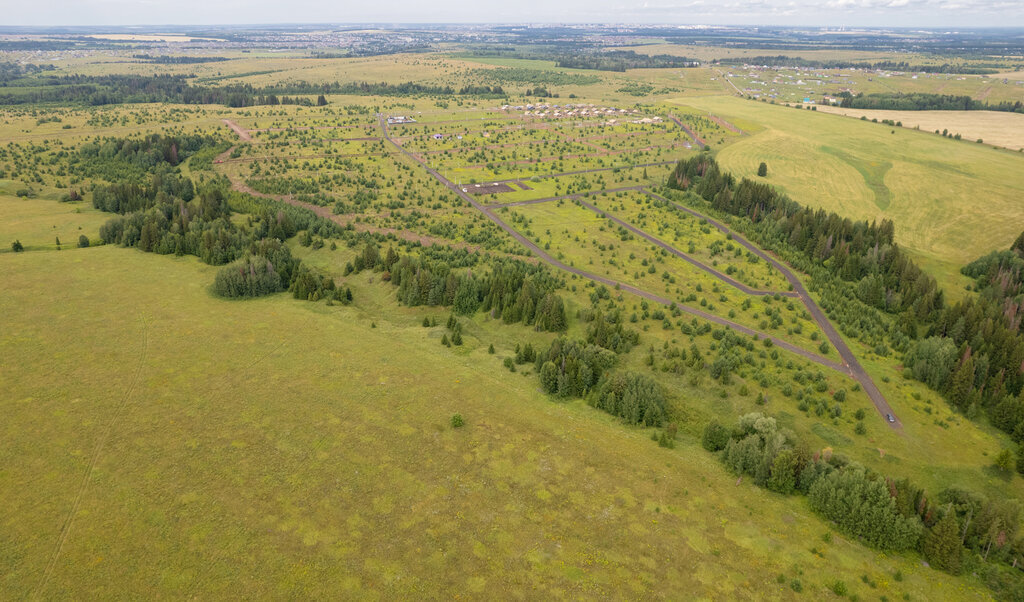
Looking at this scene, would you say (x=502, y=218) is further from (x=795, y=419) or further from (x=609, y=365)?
(x=795, y=419)

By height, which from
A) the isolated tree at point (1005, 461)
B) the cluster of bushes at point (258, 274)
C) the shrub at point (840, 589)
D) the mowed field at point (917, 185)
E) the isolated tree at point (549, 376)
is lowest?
the shrub at point (840, 589)

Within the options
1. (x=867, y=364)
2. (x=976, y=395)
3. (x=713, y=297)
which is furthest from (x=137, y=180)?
(x=976, y=395)

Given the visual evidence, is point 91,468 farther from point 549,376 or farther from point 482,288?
point 482,288

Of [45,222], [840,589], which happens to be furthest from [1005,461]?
[45,222]

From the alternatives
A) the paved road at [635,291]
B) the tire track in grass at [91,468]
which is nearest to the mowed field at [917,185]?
the paved road at [635,291]

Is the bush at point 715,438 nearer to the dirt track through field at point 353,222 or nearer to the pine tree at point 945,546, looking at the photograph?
the pine tree at point 945,546
